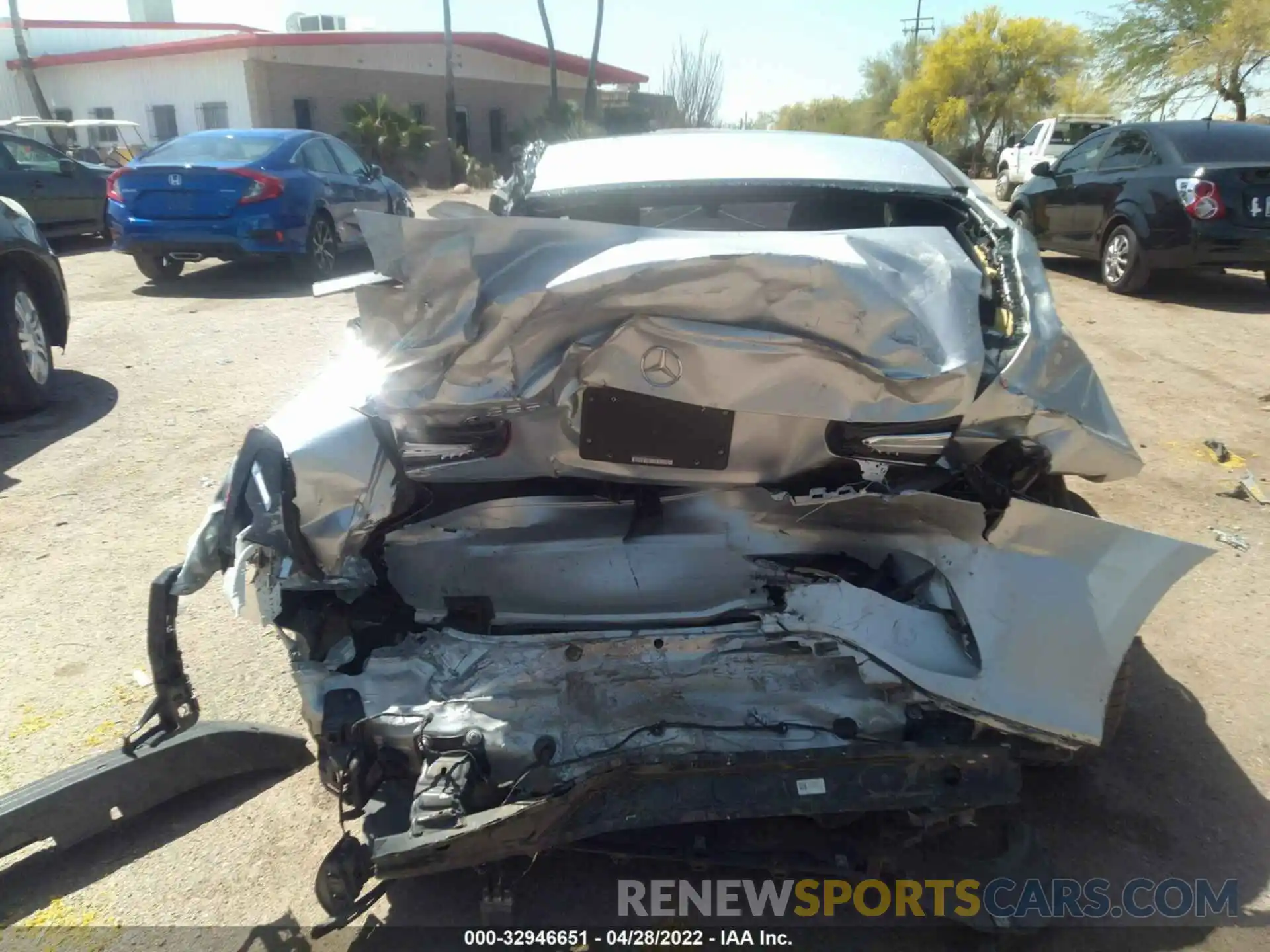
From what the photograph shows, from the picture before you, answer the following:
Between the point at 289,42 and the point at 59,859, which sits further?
the point at 289,42

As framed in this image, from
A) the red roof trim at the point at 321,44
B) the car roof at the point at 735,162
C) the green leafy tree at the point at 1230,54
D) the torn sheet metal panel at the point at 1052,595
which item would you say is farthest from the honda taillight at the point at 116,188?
the green leafy tree at the point at 1230,54

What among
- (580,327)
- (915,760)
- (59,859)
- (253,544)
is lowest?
(59,859)

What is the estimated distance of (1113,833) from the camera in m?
2.49

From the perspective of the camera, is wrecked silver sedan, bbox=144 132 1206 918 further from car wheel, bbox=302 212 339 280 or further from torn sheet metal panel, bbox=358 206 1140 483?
car wheel, bbox=302 212 339 280

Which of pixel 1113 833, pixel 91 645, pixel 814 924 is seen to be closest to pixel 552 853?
pixel 814 924

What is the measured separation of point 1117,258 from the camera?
30.5 ft

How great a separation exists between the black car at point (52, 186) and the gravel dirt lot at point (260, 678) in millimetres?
5747

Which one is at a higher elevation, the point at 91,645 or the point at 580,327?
the point at 580,327

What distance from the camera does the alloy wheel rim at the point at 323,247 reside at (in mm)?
9688

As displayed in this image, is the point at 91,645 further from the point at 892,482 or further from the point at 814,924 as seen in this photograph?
the point at 892,482

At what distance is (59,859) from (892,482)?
2.45 metres

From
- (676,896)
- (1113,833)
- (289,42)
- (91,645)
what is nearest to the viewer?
(676,896)

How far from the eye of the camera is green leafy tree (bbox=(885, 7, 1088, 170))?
34.9 meters

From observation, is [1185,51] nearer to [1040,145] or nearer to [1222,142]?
[1040,145]
